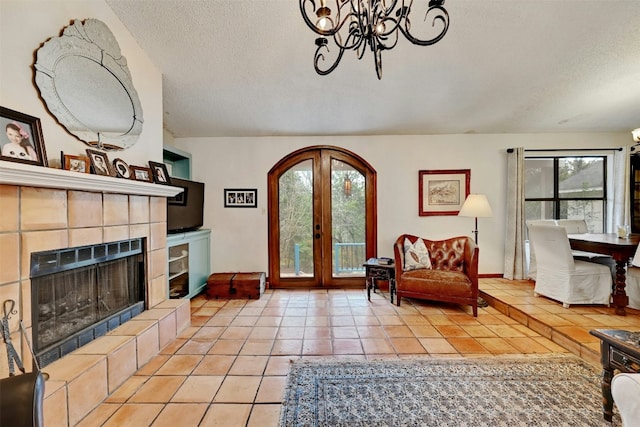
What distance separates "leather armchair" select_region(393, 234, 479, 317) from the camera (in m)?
3.14

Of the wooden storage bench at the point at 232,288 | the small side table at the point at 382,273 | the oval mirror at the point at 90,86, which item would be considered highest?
the oval mirror at the point at 90,86

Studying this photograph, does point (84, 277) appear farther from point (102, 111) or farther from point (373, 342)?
A: point (373, 342)

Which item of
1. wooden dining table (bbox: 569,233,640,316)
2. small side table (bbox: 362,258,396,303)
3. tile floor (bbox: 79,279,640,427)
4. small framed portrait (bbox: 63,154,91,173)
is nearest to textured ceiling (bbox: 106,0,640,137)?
small framed portrait (bbox: 63,154,91,173)

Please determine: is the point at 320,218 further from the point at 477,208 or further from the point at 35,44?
the point at 35,44

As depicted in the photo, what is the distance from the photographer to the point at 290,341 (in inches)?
99.4

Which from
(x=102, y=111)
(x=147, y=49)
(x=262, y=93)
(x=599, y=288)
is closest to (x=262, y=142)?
(x=262, y=93)

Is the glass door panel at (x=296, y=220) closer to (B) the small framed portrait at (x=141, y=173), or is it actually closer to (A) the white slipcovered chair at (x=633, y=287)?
(B) the small framed portrait at (x=141, y=173)

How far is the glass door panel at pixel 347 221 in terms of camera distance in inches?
170

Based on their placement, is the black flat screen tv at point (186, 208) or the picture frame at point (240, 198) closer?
the black flat screen tv at point (186, 208)

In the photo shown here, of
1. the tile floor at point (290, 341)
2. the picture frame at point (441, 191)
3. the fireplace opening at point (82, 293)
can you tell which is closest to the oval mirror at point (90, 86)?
the fireplace opening at point (82, 293)

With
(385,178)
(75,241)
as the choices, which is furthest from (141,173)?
(385,178)

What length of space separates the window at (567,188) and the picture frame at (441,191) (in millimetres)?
1130

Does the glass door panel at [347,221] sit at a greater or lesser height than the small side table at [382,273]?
greater

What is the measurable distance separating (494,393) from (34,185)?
2.89 metres
